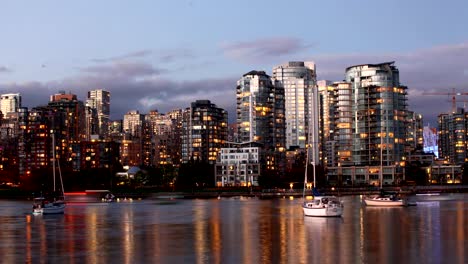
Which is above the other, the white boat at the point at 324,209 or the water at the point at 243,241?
the white boat at the point at 324,209

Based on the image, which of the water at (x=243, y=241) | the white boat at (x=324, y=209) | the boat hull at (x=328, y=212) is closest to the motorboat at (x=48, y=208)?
the water at (x=243, y=241)

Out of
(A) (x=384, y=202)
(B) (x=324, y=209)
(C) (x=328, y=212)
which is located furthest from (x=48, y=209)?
(A) (x=384, y=202)

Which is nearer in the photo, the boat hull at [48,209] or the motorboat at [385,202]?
the boat hull at [48,209]

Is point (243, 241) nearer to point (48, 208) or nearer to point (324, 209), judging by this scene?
point (324, 209)

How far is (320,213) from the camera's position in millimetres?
103750

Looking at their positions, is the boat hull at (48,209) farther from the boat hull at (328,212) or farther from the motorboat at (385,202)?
the motorboat at (385,202)

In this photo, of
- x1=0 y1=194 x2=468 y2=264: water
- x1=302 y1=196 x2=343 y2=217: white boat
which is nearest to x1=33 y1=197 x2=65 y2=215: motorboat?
x1=0 y1=194 x2=468 y2=264: water

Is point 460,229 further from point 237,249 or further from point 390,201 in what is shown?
point 390,201

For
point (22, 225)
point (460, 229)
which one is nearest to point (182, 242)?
point (460, 229)

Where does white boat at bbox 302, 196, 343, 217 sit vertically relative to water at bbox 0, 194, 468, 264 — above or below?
above

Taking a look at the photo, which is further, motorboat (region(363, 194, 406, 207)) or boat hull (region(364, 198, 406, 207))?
motorboat (region(363, 194, 406, 207))

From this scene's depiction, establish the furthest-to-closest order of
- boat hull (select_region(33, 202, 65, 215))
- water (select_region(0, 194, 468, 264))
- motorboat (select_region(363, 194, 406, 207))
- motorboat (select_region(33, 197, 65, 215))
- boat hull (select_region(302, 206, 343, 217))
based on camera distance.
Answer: motorboat (select_region(363, 194, 406, 207)) < motorboat (select_region(33, 197, 65, 215)) < boat hull (select_region(33, 202, 65, 215)) < boat hull (select_region(302, 206, 343, 217)) < water (select_region(0, 194, 468, 264))

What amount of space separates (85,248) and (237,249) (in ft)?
43.7

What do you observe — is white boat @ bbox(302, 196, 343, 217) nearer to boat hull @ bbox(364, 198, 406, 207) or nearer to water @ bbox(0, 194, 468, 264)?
water @ bbox(0, 194, 468, 264)
